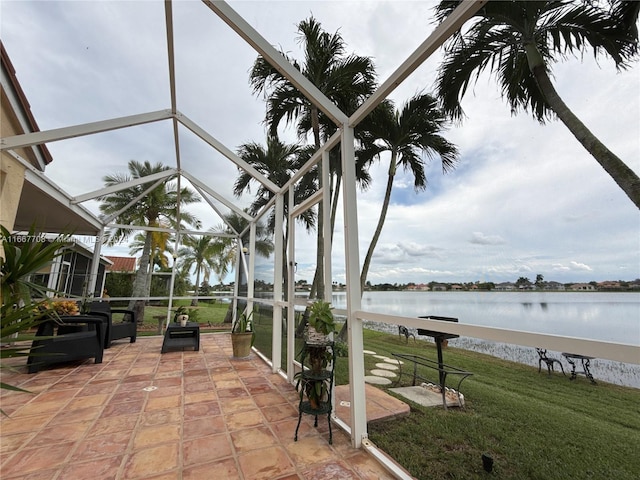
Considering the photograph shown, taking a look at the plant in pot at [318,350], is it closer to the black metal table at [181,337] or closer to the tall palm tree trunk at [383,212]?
the tall palm tree trunk at [383,212]

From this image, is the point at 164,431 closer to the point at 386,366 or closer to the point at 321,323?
the point at 321,323

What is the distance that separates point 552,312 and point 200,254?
1746cm

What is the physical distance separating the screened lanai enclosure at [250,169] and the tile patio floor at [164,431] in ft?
1.33

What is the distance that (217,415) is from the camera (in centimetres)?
264

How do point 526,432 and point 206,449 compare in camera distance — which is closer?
point 206,449

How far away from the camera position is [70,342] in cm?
399

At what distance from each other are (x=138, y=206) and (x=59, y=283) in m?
4.05

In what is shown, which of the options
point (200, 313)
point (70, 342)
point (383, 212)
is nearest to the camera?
point (383, 212)

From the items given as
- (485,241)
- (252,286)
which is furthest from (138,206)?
(485,241)

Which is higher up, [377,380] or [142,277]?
[142,277]

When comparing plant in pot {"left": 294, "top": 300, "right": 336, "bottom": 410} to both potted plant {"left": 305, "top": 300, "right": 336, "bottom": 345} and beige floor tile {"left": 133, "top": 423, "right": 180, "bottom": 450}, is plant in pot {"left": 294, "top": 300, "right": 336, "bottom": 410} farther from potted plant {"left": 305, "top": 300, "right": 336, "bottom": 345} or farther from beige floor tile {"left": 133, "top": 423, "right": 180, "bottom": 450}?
beige floor tile {"left": 133, "top": 423, "right": 180, "bottom": 450}

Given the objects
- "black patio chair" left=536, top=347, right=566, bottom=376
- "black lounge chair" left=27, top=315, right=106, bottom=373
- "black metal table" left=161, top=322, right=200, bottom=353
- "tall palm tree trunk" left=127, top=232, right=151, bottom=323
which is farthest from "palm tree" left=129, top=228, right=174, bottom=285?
"black patio chair" left=536, top=347, right=566, bottom=376

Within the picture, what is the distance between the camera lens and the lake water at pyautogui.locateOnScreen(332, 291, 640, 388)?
107 centimetres

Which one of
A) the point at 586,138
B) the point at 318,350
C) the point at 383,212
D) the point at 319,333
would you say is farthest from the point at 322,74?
the point at 318,350
